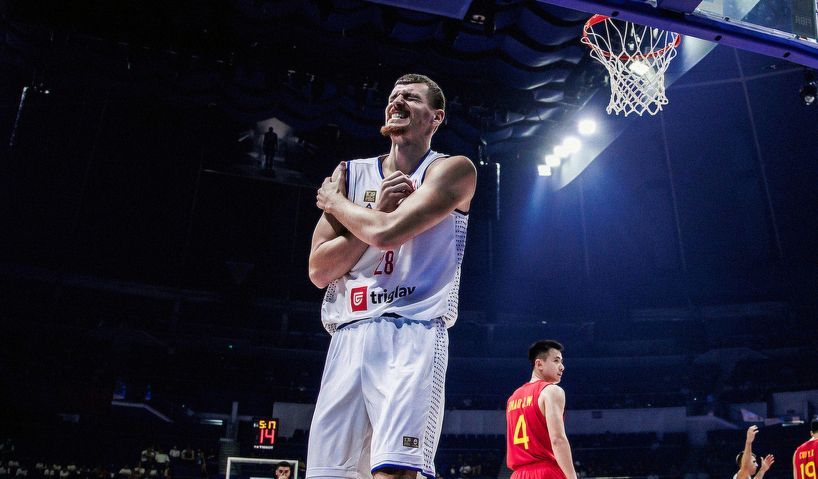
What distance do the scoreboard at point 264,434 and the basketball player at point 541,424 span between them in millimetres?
6851

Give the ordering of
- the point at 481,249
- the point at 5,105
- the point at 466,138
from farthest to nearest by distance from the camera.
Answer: the point at 481,249 → the point at 5,105 → the point at 466,138

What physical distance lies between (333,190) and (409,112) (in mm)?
381

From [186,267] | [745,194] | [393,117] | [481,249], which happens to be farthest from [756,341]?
[393,117]

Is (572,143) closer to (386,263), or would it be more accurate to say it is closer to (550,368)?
(550,368)

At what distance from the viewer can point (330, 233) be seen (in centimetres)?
215

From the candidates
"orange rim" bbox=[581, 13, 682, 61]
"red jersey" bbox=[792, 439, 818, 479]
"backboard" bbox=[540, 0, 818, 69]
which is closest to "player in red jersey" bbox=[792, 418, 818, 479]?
"red jersey" bbox=[792, 439, 818, 479]

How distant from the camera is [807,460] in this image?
260 inches

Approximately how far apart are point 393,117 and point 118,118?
60.0 feet

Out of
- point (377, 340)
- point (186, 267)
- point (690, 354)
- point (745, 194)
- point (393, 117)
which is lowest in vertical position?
point (377, 340)

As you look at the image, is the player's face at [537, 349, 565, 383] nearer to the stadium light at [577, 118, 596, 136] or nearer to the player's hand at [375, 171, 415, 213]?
the player's hand at [375, 171, 415, 213]

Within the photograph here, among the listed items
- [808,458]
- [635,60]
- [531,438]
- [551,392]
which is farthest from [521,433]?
[635,60]

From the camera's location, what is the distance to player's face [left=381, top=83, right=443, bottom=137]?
2.17 m

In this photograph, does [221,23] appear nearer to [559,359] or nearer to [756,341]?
[559,359]

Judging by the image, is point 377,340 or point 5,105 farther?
point 5,105
